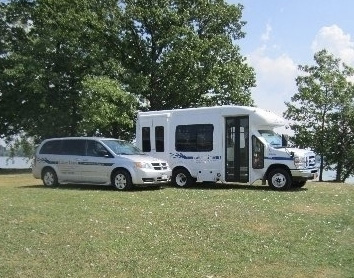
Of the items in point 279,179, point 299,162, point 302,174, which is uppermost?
point 299,162

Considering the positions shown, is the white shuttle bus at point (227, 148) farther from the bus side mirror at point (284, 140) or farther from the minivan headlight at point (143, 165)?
the minivan headlight at point (143, 165)

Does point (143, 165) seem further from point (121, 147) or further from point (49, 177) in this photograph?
point (49, 177)

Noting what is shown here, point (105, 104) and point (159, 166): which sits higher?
point (105, 104)

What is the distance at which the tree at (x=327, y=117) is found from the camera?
3312 cm

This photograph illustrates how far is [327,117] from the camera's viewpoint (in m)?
33.8

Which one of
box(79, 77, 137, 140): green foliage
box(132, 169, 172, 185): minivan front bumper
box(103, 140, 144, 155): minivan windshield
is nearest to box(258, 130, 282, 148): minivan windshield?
box(132, 169, 172, 185): minivan front bumper

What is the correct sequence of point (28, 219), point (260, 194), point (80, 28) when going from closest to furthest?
point (28, 219) < point (260, 194) < point (80, 28)

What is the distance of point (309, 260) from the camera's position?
7785 millimetres

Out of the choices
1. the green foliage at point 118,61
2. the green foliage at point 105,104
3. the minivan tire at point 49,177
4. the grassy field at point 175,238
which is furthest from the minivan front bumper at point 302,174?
the green foliage at point 118,61

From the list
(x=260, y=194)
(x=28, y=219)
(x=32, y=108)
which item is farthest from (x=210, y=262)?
(x=32, y=108)

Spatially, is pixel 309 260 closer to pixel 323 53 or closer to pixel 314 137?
pixel 314 137

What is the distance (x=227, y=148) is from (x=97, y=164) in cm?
448

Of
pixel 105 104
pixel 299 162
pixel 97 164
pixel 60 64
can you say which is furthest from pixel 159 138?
pixel 60 64

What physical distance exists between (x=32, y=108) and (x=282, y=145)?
20931 millimetres
